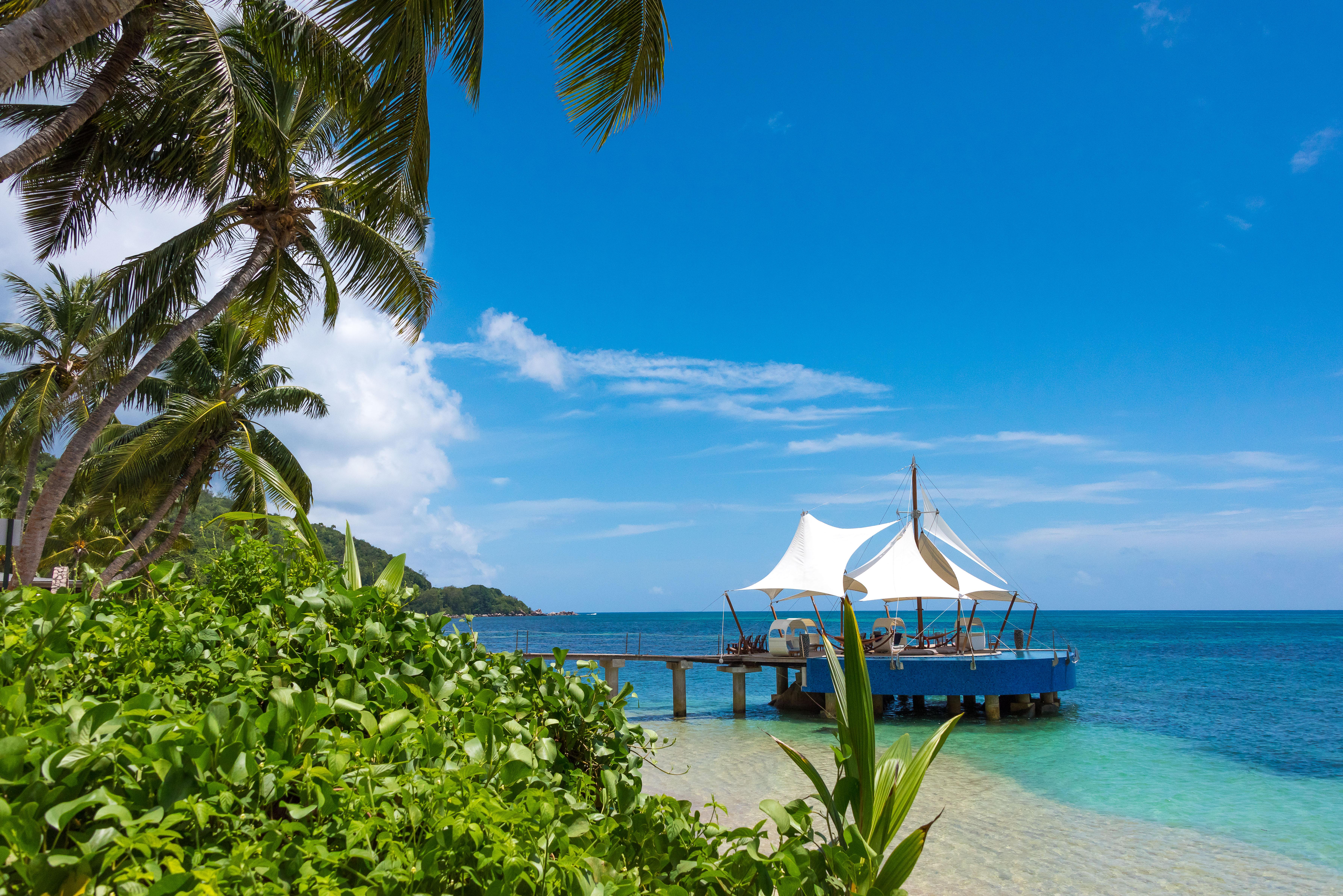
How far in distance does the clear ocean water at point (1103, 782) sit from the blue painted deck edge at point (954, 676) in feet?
3.33

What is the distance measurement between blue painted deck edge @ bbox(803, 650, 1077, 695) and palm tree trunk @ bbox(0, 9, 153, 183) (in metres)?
18.3

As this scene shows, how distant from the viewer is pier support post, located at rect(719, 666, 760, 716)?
23875 mm

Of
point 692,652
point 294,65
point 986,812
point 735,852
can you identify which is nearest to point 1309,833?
point 986,812

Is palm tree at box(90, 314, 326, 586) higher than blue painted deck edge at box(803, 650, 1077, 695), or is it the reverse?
palm tree at box(90, 314, 326, 586)

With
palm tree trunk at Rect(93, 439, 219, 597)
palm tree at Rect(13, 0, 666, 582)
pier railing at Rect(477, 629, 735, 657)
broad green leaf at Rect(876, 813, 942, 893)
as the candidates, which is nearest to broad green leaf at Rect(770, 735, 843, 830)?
broad green leaf at Rect(876, 813, 942, 893)

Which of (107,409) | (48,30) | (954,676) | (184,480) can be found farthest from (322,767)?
(954,676)

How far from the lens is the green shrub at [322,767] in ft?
3.68

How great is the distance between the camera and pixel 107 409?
10.8 metres

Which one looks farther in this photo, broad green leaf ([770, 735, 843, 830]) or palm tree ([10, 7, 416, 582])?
palm tree ([10, 7, 416, 582])

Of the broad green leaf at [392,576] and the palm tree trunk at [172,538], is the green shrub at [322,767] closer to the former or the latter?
the broad green leaf at [392,576]

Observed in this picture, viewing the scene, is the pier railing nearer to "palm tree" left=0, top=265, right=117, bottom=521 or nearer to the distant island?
the distant island

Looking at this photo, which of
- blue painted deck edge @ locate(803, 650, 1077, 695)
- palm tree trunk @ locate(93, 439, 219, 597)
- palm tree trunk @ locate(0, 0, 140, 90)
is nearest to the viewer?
palm tree trunk @ locate(0, 0, 140, 90)

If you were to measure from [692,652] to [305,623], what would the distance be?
59901mm

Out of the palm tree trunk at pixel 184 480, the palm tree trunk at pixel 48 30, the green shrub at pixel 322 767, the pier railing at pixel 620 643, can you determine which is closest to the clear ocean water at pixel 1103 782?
the green shrub at pixel 322 767
